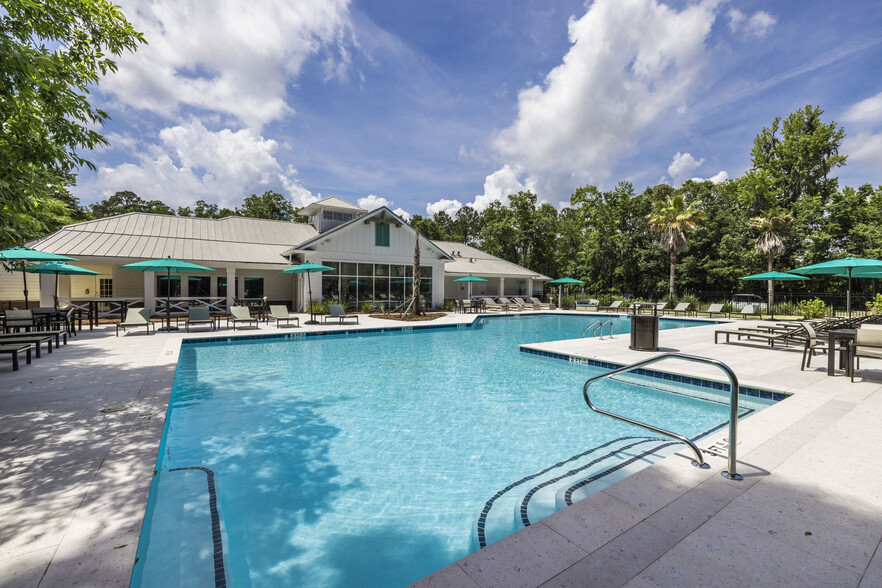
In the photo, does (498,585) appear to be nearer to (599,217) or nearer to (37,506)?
(37,506)

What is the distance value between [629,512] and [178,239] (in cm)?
2246

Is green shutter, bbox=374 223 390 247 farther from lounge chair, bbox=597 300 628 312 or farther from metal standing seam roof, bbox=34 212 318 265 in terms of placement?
lounge chair, bbox=597 300 628 312

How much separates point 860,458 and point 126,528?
5.70 metres

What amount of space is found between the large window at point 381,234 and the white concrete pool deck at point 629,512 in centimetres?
1639

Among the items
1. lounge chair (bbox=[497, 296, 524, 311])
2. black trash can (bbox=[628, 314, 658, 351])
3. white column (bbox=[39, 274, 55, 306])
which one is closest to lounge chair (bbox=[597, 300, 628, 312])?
lounge chair (bbox=[497, 296, 524, 311])

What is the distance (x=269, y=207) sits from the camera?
4459 centimetres

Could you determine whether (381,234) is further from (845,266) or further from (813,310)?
(813,310)

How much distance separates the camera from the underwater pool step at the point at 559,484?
121 inches

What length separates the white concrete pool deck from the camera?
1864mm

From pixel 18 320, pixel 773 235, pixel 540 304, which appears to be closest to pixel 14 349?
pixel 18 320

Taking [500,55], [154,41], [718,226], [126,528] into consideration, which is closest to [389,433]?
[126,528]

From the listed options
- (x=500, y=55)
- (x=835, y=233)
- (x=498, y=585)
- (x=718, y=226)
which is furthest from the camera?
(x=718, y=226)

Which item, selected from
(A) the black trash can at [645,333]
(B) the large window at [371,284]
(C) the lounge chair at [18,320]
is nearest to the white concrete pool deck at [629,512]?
(A) the black trash can at [645,333]

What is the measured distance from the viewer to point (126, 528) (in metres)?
2.23
